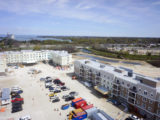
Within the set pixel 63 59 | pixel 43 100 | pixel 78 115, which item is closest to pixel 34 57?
pixel 63 59

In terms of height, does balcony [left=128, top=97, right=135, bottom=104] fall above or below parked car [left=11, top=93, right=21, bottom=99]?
above

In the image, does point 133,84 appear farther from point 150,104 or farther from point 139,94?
point 150,104

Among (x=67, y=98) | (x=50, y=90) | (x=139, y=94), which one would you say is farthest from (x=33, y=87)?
(x=139, y=94)

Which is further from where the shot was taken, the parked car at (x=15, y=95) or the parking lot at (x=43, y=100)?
the parked car at (x=15, y=95)

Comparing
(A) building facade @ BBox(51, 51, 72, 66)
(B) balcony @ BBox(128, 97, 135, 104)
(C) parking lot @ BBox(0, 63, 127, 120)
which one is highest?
(A) building facade @ BBox(51, 51, 72, 66)

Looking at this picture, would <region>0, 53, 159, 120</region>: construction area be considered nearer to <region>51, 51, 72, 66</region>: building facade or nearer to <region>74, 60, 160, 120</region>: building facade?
<region>74, 60, 160, 120</region>: building facade

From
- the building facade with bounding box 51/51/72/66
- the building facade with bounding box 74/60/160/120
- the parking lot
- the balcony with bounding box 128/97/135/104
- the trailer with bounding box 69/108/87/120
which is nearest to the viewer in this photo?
the building facade with bounding box 74/60/160/120

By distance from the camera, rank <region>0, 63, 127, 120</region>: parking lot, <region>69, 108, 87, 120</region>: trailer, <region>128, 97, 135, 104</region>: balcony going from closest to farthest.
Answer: <region>69, 108, 87, 120</region>: trailer, <region>0, 63, 127, 120</region>: parking lot, <region>128, 97, 135, 104</region>: balcony

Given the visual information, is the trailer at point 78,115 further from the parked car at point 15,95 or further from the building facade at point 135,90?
the parked car at point 15,95

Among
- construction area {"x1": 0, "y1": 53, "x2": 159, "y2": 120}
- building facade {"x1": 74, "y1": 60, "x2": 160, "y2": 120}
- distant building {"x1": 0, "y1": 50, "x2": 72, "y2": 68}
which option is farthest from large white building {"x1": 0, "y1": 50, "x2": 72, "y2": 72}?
building facade {"x1": 74, "y1": 60, "x2": 160, "y2": 120}

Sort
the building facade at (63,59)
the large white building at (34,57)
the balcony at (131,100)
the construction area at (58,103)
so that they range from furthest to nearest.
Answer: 1. the large white building at (34,57)
2. the building facade at (63,59)
3. the balcony at (131,100)
4. the construction area at (58,103)

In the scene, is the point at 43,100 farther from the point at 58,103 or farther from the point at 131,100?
the point at 131,100

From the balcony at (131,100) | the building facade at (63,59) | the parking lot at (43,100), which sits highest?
the building facade at (63,59)

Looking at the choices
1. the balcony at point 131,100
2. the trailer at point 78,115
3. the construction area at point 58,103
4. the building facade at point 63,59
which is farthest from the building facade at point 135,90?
the building facade at point 63,59
